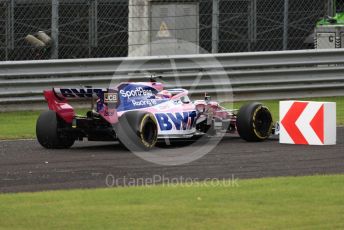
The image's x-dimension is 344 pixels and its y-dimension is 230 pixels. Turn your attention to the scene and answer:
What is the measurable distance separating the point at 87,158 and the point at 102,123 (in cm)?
87

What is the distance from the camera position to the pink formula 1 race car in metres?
13.4

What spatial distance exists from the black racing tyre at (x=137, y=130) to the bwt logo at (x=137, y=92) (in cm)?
53

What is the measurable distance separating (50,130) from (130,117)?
3.75 ft

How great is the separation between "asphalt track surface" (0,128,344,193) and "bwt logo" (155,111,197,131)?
344 millimetres

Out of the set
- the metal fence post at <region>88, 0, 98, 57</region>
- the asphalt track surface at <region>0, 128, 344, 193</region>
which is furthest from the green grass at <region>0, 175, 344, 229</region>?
the metal fence post at <region>88, 0, 98, 57</region>

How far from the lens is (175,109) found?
14.0 m

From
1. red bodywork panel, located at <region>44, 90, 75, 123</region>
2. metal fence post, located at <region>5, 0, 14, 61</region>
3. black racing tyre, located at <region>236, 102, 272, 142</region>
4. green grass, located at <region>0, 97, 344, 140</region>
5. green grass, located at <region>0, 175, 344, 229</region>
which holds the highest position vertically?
metal fence post, located at <region>5, 0, 14, 61</region>

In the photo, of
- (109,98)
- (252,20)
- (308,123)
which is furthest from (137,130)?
(252,20)

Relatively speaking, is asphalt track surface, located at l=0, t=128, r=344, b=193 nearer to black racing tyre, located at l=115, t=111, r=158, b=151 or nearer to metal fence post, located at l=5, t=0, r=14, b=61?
black racing tyre, located at l=115, t=111, r=158, b=151

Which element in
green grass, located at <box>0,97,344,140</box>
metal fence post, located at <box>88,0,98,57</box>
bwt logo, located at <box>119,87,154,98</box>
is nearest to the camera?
bwt logo, located at <box>119,87,154,98</box>

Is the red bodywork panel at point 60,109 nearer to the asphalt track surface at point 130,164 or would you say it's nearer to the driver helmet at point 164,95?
the asphalt track surface at point 130,164

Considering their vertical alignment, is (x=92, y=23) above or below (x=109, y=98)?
above

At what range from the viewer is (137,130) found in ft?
43.4

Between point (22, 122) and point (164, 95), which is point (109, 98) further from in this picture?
point (22, 122)
